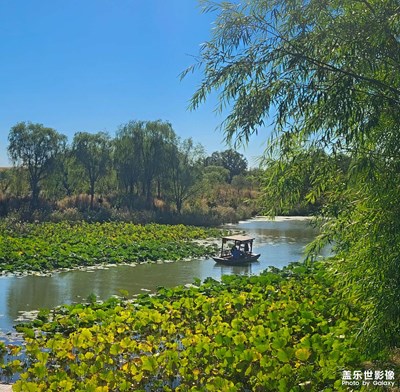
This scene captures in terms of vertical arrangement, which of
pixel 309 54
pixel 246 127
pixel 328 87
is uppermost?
pixel 309 54

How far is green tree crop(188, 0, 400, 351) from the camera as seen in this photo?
3.86m

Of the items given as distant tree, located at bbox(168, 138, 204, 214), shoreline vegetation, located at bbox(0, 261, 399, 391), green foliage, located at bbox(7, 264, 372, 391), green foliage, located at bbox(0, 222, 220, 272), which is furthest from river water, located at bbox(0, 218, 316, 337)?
distant tree, located at bbox(168, 138, 204, 214)

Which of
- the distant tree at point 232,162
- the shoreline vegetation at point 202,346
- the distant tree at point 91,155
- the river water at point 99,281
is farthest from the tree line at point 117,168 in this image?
the distant tree at point 232,162

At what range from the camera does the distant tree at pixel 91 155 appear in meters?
33.0

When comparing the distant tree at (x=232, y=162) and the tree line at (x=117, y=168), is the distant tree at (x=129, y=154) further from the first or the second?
the distant tree at (x=232, y=162)

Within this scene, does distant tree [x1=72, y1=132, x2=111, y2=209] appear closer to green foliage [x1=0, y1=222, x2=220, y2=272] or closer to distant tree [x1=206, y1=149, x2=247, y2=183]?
green foliage [x1=0, y1=222, x2=220, y2=272]

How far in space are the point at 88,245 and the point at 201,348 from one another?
41.0ft

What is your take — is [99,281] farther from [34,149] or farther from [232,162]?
[232,162]

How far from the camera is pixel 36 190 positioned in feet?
101

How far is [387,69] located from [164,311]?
5.69m

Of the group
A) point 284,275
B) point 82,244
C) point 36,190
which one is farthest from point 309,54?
point 36,190

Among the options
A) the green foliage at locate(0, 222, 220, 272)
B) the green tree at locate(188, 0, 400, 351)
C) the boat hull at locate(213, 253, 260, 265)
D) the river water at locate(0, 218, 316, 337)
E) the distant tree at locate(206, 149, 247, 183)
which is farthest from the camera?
the distant tree at locate(206, 149, 247, 183)

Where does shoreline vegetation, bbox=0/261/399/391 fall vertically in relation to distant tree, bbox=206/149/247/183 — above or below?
below

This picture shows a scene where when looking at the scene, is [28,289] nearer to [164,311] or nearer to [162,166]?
[164,311]
